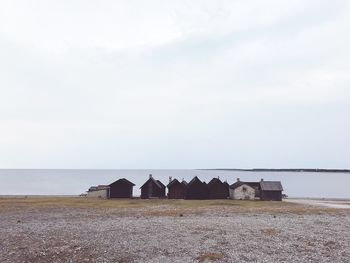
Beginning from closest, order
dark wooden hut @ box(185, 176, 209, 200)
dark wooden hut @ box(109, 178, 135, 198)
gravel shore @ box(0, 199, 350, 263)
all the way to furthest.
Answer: gravel shore @ box(0, 199, 350, 263) < dark wooden hut @ box(185, 176, 209, 200) < dark wooden hut @ box(109, 178, 135, 198)

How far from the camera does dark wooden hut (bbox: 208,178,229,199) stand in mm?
93875

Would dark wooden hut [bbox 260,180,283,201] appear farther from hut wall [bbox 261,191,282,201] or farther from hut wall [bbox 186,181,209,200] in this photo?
hut wall [bbox 186,181,209,200]

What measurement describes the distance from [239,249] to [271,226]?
1294 centimetres

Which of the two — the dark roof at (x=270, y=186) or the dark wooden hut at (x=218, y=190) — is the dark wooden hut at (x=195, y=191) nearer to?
the dark wooden hut at (x=218, y=190)

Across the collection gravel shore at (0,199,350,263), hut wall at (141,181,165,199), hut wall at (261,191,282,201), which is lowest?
gravel shore at (0,199,350,263)

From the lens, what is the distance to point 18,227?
42.0 meters

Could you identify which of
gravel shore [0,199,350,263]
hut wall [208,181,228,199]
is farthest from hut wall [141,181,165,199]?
gravel shore [0,199,350,263]

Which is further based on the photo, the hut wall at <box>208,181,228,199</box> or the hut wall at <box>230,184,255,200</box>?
the hut wall at <box>230,184,255,200</box>

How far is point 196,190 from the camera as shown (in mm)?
94000

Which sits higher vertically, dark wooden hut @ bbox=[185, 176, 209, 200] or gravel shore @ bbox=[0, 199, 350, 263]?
dark wooden hut @ bbox=[185, 176, 209, 200]

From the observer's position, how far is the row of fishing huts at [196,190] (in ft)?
308

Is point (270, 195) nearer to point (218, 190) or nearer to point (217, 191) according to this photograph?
point (218, 190)

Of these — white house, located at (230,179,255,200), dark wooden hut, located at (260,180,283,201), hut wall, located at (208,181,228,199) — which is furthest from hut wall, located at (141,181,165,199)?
dark wooden hut, located at (260,180,283,201)

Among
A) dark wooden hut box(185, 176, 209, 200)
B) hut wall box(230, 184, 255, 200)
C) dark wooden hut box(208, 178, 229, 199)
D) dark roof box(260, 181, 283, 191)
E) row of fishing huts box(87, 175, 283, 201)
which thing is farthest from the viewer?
dark roof box(260, 181, 283, 191)
